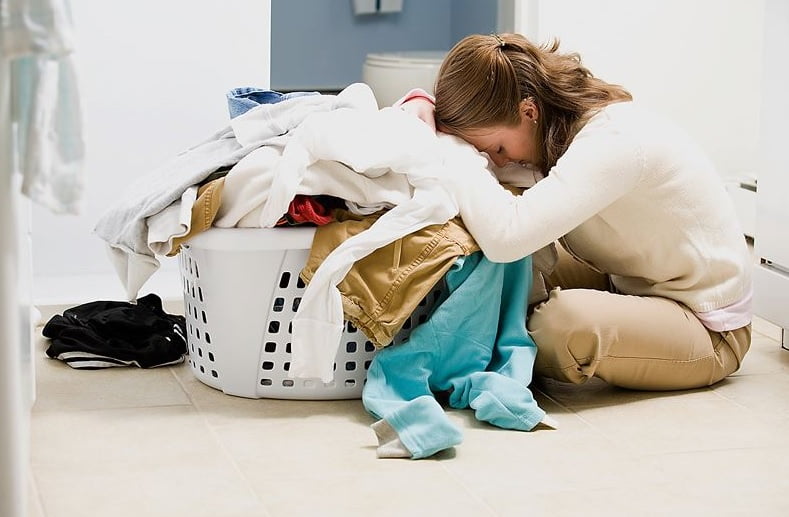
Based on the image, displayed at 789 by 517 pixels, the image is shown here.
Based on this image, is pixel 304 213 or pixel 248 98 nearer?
pixel 304 213

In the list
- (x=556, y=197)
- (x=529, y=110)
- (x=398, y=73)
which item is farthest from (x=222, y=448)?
(x=398, y=73)

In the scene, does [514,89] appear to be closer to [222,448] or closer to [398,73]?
[222,448]

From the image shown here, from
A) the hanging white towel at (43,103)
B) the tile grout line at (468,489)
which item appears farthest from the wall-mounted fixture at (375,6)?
the hanging white towel at (43,103)

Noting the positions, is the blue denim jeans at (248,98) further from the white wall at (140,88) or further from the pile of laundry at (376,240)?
the white wall at (140,88)

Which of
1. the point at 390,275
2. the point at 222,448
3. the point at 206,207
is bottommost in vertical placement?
the point at 222,448

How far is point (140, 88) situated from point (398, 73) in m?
1.32

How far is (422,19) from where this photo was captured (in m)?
4.65

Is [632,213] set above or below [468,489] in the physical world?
above

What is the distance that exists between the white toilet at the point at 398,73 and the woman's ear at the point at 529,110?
6.27ft

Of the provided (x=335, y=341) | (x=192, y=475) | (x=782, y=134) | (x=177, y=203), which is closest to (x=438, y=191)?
(x=335, y=341)

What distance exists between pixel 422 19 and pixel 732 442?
312cm

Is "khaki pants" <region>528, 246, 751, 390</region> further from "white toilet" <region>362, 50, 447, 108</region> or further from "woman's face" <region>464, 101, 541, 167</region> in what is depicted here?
"white toilet" <region>362, 50, 447, 108</region>

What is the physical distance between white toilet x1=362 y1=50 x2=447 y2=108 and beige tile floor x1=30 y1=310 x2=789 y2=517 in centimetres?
200

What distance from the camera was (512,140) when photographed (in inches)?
79.7
